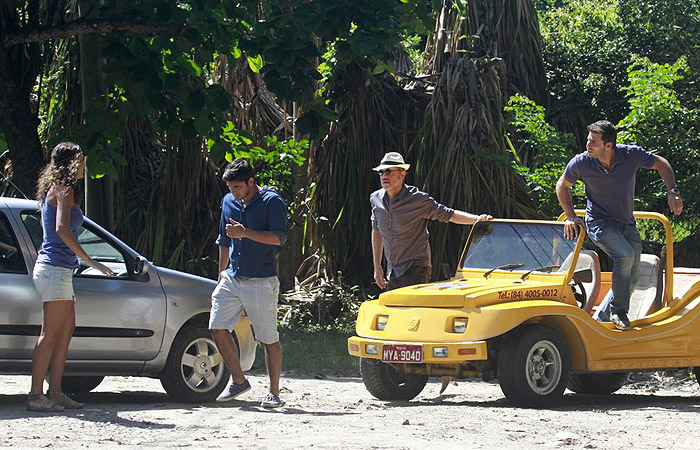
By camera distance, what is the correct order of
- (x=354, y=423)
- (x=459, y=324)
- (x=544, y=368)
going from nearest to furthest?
(x=354, y=423)
(x=459, y=324)
(x=544, y=368)

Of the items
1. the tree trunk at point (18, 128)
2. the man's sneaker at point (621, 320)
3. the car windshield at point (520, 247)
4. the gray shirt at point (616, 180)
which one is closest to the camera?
the man's sneaker at point (621, 320)

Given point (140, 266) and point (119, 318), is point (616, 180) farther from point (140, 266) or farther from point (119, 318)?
point (119, 318)

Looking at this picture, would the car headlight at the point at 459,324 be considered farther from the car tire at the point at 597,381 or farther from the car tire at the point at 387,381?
the car tire at the point at 597,381

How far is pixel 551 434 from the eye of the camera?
783 centimetres

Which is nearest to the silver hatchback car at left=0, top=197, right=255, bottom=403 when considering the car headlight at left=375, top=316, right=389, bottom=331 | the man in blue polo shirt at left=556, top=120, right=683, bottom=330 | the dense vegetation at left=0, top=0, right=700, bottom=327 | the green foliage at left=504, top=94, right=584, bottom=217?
the car headlight at left=375, top=316, right=389, bottom=331

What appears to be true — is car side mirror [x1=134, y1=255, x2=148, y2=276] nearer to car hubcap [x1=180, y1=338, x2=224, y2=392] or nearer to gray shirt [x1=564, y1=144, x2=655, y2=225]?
car hubcap [x1=180, y1=338, x2=224, y2=392]

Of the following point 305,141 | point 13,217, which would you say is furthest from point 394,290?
point 305,141

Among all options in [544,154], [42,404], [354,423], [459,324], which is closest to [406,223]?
[459,324]

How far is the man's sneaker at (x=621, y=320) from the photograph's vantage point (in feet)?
31.8

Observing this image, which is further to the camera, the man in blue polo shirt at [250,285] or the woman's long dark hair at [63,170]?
the man in blue polo shirt at [250,285]

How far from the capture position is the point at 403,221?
10.4m

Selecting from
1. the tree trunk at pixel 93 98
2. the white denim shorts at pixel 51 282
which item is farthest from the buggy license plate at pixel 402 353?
the tree trunk at pixel 93 98

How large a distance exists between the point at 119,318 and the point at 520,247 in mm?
3304

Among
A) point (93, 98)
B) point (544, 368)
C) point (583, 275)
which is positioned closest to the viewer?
point (544, 368)
